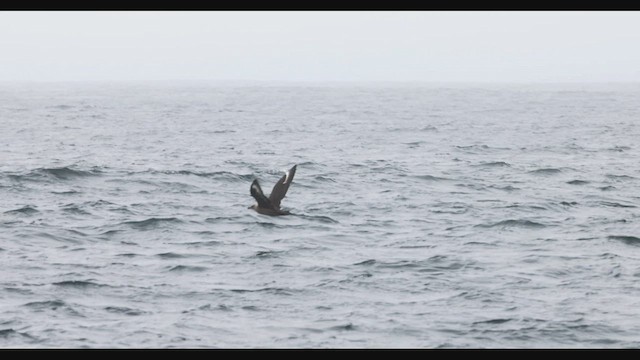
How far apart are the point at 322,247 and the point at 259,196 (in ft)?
4.59

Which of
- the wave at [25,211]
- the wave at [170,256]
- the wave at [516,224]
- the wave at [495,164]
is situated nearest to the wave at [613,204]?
the wave at [516,224]

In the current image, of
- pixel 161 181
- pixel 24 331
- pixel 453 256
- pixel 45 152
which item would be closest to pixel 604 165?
pixel 161 181

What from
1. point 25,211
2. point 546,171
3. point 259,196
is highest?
point 259,196

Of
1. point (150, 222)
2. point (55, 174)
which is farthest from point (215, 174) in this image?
point (150, 222)

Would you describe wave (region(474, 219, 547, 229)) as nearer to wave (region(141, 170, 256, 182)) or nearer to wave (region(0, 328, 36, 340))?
wave (region(141, 170, 256, 182))

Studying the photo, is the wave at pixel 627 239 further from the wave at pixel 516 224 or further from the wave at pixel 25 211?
the wave at pixel 25 211

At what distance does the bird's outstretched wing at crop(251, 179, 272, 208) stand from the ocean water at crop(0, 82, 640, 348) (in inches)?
26.0

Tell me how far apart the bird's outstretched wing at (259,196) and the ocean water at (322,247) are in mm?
661

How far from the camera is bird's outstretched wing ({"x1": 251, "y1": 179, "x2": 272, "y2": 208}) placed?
15809mm

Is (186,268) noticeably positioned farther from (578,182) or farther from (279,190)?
(578,182)

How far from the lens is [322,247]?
16.5 meters

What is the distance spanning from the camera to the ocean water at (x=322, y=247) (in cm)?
1103

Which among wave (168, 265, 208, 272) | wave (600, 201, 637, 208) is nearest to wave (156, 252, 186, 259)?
wave (168, 265, 208, 272)

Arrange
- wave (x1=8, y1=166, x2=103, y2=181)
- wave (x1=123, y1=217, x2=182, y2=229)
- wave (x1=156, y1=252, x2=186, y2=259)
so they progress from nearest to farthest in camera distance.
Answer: wave (x1=156, y1=252, x2=186, y2=259), wave (x1=123, y1=217, x2=182, y2=229), wave (x1=8, y1=166, x2=103, y2=181)
